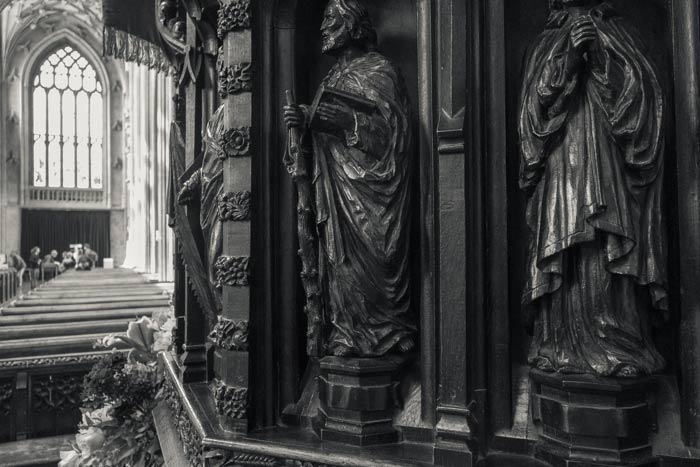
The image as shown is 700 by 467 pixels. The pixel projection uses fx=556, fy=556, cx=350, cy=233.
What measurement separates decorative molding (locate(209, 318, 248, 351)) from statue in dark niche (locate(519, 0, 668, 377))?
1235 mm

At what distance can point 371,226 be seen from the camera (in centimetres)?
222

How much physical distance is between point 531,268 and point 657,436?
0.69 metres

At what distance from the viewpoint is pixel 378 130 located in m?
2.24

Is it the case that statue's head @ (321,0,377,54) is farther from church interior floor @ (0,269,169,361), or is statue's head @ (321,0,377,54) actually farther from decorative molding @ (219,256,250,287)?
church interior floor @ (0,269,169,361)

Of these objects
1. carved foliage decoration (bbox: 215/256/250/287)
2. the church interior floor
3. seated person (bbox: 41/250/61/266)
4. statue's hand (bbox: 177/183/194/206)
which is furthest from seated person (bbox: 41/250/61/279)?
carved foliage decoration (bbox: 215/256/250/287)

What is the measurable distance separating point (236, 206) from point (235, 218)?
6cm

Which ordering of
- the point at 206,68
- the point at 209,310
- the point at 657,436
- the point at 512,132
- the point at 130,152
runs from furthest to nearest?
the point at 130,152 → the point at 206,68 → the point at 209,310 → the point at 512,132 → the point at 657,436

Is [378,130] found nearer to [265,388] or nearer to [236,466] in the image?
[265,388]

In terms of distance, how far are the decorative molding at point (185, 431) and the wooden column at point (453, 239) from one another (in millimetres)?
1213

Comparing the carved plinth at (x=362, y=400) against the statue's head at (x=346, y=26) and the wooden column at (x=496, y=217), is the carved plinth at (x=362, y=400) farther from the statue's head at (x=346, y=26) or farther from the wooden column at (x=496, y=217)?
the statue's head at (x=346, y=26)

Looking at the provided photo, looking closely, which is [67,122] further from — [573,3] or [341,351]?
[573,3]

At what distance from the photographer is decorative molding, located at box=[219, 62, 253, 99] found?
8.36ft

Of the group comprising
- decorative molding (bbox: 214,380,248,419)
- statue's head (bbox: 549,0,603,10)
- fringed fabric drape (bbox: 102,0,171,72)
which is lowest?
decorative molding (bbox: 214,380,248,419)

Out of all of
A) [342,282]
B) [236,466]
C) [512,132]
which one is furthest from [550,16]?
[236,466]
